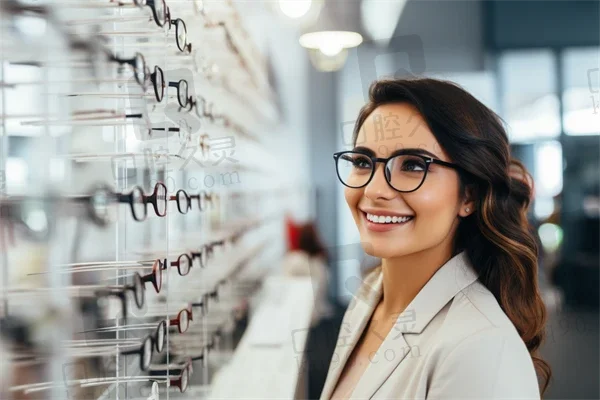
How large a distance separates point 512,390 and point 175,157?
29.1 inches

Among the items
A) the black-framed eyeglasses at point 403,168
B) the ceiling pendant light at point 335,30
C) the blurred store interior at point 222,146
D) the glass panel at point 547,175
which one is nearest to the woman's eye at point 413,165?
the black-framed eyeglasses at point 403,168

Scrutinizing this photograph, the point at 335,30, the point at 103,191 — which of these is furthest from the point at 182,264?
the point at 335,30

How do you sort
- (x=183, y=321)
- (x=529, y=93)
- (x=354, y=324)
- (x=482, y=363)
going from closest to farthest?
1. (x=482, y=363)
2. (x=183, y=321)
3. (x=354, y=324)
4. (x=529, y=93)

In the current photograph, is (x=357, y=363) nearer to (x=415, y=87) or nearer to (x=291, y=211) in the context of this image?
(x=415, y=87)

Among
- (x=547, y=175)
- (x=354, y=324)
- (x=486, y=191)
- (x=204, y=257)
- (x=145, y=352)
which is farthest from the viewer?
(x=547, y=175)

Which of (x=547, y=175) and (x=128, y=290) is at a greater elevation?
(x=547, y=175)

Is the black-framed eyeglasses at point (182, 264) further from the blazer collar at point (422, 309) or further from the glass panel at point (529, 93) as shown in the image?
the glass panel at point (529, 93)

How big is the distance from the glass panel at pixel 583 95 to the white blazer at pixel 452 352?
0.69 metres

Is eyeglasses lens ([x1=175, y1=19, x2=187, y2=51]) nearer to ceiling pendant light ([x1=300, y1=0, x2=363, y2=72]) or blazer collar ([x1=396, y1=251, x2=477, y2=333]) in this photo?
blazer collar ([x1=396, y1=251, x2=477, y2=333])


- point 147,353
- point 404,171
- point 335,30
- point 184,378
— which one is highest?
point 335,30

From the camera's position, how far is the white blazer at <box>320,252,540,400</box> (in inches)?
36.5

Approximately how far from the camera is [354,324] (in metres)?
1.39

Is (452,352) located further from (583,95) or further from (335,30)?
(335,30)

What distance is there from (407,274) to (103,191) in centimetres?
64
